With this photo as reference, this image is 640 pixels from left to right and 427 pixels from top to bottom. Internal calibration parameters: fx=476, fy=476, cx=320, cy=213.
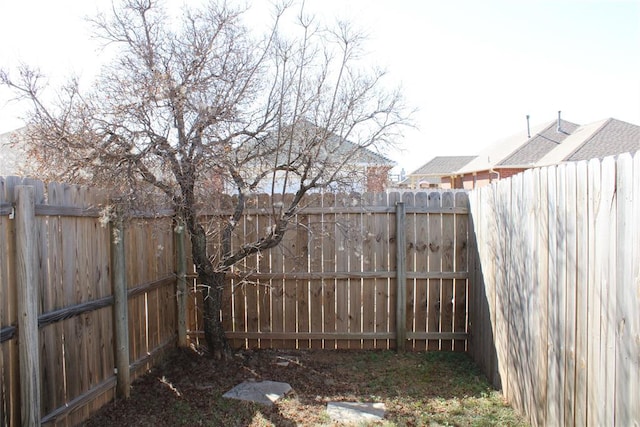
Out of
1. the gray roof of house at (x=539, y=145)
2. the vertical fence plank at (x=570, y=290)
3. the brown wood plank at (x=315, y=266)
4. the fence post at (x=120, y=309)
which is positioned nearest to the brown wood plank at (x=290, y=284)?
the brown wood plank at (x=315, y=266)

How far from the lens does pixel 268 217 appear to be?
17.8 ft

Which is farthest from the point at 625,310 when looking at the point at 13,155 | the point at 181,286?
the point at 13,155

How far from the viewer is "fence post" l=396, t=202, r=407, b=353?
532 centimetres

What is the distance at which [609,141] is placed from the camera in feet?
53.5

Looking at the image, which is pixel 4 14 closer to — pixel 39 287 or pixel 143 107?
pixel 143 107

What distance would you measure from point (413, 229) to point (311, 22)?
258 centimetres

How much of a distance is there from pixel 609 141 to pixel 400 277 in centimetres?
1454

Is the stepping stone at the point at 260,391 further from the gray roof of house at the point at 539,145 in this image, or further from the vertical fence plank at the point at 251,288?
the gray roof of house at the point at 539,145

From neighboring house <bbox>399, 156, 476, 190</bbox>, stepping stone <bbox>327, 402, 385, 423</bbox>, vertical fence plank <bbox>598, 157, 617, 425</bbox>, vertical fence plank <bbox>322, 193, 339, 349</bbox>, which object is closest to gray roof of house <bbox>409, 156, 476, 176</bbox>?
neighboring house <bbox>399, 156, 476, 190</bbox>

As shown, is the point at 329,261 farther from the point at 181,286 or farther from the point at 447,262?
the point at 181,286

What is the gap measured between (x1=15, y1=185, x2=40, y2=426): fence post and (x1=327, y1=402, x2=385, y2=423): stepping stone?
2.03 metres

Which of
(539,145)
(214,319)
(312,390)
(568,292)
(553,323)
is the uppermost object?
(539,145)

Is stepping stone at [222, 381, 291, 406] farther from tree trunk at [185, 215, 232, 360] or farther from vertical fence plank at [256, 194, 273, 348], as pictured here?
vertical fence plank at [256, 194, 273, 348]

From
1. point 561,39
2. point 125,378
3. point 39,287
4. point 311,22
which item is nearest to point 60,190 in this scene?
point 39,287
